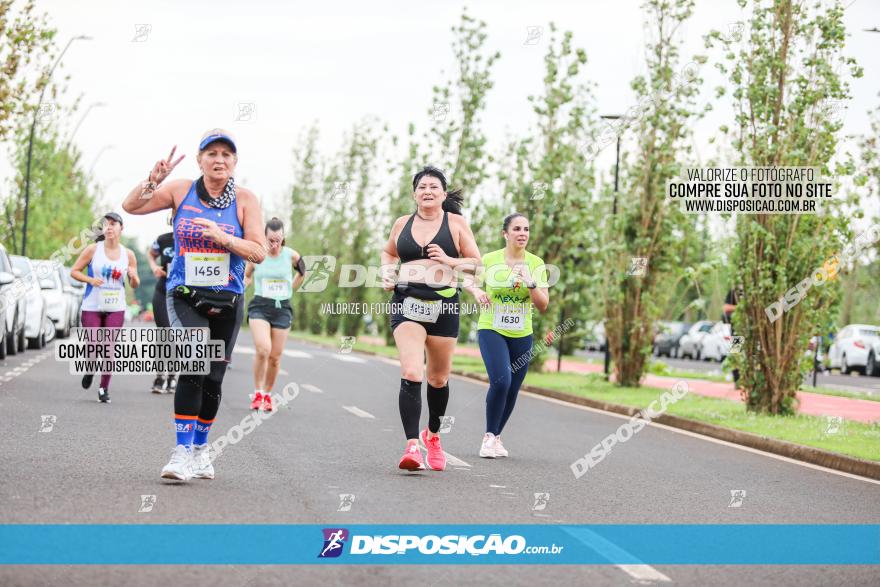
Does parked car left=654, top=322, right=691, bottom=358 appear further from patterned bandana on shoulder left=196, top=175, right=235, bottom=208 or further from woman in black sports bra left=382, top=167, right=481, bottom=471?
patterned bandana on shoulder left=196, top=175, right=235, bottom=208

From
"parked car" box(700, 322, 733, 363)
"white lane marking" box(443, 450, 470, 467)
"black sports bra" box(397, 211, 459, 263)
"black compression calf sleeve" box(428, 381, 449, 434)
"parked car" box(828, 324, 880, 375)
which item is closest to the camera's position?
"black sports bra" box(397, 211, 459, 263)

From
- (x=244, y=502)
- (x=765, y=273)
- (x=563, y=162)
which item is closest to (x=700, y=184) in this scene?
(x=765, y=273)

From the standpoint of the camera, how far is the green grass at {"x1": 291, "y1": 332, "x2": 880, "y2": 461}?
11.9 m

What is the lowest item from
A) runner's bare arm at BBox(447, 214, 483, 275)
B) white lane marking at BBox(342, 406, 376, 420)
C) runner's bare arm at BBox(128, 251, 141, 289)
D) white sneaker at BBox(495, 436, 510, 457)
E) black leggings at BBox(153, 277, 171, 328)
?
white lane marking at BBox(342, 406, 376, 420)

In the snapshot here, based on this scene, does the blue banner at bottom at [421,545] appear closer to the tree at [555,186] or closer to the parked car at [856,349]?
the tree at [555,186]

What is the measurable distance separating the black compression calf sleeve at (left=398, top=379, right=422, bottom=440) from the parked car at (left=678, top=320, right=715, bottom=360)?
39.8 m

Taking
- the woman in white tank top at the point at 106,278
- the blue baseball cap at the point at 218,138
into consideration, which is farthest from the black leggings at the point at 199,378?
the woman in white tank top at the point at 106,278

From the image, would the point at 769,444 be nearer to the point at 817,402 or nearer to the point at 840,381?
the point at 817,402

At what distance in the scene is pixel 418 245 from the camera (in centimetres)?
866

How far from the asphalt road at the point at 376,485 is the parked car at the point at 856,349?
25.7 metres

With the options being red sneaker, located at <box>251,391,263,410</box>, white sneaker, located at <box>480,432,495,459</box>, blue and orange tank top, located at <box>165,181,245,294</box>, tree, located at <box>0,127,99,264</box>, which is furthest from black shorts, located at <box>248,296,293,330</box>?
tree, located at <box>0,127,99,264</box>

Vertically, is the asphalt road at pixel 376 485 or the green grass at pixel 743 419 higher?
the green grass at pixel 743 419

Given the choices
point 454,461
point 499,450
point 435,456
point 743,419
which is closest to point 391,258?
point 435,456

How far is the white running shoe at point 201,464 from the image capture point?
7.72 m
